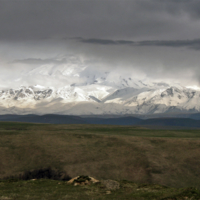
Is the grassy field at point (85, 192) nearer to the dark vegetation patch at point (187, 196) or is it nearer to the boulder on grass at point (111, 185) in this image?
the dark vegetation patch at point (187, 196)

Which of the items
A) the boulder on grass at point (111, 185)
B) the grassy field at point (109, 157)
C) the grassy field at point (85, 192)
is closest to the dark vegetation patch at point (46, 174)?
the grassy field at point (109, 157)

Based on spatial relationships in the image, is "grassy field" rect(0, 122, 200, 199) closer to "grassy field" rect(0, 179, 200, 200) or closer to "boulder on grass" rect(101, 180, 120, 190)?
"boulder on grass" rect(101, 180, 120, 190)

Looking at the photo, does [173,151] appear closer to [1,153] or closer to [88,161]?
[88,161]

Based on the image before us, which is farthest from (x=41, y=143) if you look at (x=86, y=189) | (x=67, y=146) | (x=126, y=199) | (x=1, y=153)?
(x=126, y=199)

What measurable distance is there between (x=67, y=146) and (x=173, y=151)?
56.1 metres

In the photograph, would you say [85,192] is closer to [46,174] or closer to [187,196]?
[187,196]

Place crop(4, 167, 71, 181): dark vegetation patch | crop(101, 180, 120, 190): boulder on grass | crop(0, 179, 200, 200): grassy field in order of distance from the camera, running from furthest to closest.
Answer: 1. crop(4, 167, 71, 181): dark vegetation patch
2. crop(101, 180, 120, 190): boulder on grass
3. crop(0, 179, 200, 200): grassy field

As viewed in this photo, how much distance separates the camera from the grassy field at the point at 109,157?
142 m

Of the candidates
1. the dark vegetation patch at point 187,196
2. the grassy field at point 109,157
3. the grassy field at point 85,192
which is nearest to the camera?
the dark vegetation patch at point 187,196

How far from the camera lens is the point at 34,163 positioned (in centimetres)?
15238

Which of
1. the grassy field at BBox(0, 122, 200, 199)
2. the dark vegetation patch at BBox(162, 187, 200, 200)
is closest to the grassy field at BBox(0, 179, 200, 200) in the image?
the dark vegetation patch at BBox(162, 187, 200, 200)

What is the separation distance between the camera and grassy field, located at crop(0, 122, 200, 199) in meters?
142

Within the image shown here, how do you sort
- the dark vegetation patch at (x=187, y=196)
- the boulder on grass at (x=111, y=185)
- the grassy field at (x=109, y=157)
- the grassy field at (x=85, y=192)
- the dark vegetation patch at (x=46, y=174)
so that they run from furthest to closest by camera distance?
1. the grassy field at (x=109, y=157)
2. the dark vegetation patch at (x=46, y=174)
3. the boulder on grass at (x=111, y=185)
4. the grassy field at (x=85, y=192)
5. the dark vegetation patch at (x=187, y=196)

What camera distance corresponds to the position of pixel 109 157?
162 meters
